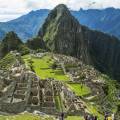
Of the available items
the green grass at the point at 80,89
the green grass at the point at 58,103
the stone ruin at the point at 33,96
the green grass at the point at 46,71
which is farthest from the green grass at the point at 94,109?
the green grass at the point at 46,71

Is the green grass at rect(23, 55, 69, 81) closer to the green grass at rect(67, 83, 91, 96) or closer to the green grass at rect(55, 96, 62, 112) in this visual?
the green grass at rect(67, 83, 91, 96)

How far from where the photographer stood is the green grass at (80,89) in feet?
279

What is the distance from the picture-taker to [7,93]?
228ft

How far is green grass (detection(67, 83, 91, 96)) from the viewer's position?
279 feet

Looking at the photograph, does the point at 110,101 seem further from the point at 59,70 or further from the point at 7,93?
the point at 59,70

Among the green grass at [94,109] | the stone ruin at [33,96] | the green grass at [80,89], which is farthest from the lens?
the green grass at [80,89]

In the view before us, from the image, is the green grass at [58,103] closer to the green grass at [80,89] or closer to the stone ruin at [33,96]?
the stone ruin at [33,96]

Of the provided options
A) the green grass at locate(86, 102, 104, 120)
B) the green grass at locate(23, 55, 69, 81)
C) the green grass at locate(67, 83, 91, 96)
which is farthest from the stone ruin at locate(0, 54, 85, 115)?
the green grass at locate(23, 55, 69, 81)

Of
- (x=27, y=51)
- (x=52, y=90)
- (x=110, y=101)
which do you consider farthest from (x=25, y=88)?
(x=27, y=51)

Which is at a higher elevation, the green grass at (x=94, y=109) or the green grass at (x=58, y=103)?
the green grass at (x=58, y=103)

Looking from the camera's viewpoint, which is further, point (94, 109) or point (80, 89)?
point (80, 89)

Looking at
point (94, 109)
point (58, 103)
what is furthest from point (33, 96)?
point (94, 109)

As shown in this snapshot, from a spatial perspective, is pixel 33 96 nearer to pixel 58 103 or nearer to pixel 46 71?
pixel 58 103

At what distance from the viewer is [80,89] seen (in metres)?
89.9
